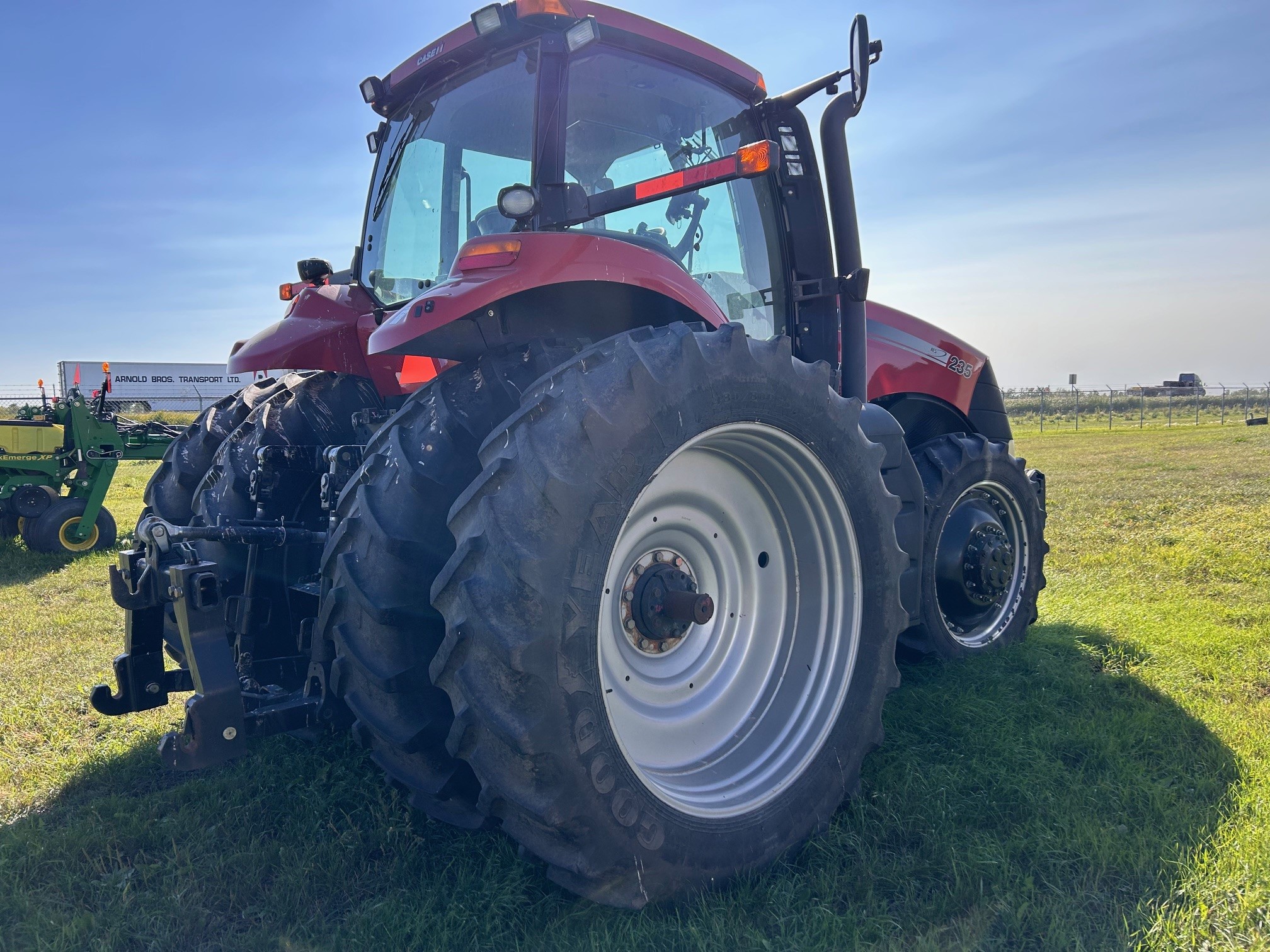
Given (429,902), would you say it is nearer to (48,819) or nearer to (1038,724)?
(48,819)

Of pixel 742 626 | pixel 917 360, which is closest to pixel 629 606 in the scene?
pixel 742 626

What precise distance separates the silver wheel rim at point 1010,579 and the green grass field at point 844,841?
0.13 metres

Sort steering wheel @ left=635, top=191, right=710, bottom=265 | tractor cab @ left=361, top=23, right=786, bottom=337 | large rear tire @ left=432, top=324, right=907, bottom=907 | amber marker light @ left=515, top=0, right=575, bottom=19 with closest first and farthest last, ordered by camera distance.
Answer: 1. large rear tire @ left=432, top=324, right=907, bottom=907
2. amber marker light @ left=515, top=0, right=575, bottom=19
3. tractor cab @ left=361, top=23, right=786, bottom=337
4. steering wheel @ left=635, top=191, right=710, bottom=265

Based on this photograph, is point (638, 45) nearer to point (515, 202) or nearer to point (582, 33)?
point (582, 33)

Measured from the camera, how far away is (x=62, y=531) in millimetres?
8023

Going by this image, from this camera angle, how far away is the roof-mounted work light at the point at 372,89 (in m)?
3.35

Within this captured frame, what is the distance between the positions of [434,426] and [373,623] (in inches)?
20.3

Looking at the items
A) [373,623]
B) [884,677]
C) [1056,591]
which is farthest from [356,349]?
[1056,591]

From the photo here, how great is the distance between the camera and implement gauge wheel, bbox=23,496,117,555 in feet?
26.0

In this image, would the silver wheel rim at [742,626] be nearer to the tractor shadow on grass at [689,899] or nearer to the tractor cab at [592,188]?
the tractor shadow on grass at [689,899]

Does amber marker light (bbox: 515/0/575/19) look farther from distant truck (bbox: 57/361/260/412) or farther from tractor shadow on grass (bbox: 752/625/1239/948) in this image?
distant truck (bbox: 57/361/260/412)

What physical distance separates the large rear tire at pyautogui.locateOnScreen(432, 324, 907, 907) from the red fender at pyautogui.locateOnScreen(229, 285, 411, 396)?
1.39 meters

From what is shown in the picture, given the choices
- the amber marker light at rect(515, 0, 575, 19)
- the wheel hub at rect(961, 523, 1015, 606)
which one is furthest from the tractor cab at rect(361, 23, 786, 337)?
the wheel hub at rect(961, 523, 1015, 606)

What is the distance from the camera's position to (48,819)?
107 inches
